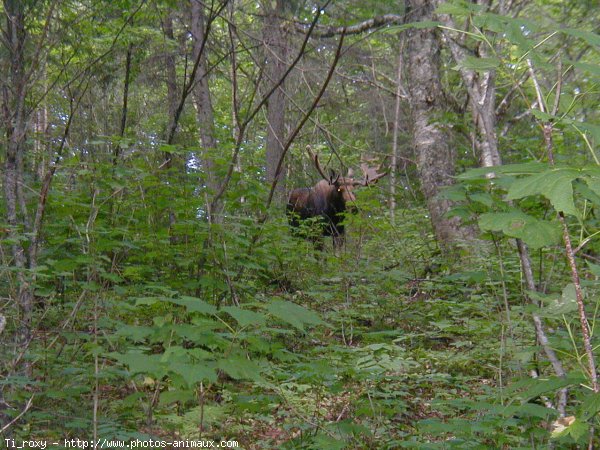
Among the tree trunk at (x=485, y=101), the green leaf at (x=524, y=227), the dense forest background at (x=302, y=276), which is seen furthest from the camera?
the tree trunk at (x=485, y=101)

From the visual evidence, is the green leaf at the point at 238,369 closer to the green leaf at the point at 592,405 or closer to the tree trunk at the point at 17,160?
the green leaf at the point at 592,405

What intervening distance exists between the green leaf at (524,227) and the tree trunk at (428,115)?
229 inches

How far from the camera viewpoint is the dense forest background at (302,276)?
2385mm

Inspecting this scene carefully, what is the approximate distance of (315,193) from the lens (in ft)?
40.3

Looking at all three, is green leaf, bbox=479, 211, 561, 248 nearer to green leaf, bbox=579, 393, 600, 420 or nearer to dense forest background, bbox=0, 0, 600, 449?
dense forest background, bbox=0, 0, 600, 449

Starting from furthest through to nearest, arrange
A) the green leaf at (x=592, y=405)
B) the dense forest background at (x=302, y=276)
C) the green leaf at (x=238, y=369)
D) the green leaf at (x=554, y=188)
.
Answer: the dense forest background at (x=302, y=276), the green leaf at (x=238, y=369), the green leaf at (x=592, y=405), the green leaf at (x=554, y=188)

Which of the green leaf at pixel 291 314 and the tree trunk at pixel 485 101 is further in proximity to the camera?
the tree trunk at pixel 485 101

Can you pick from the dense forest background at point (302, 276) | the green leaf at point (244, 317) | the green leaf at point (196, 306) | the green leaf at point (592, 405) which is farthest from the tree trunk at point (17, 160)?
the green leaf at point (592, 405)

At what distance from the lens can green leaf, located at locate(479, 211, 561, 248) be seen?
2.14 m

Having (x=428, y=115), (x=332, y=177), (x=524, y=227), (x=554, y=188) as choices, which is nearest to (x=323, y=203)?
(x=332, y=177)

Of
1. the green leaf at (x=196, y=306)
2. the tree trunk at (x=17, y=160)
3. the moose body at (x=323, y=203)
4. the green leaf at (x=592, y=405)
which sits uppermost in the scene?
the moose body at (x=323, y=203)

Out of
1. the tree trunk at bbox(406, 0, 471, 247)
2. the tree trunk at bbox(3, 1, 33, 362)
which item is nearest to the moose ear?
the tree trunk at bbox(406, 0, 471, 247)

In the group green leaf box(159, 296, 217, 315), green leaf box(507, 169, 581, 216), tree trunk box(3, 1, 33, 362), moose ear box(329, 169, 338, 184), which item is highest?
moose ear box(329, 169, 338, 184)

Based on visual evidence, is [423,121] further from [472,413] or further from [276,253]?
[472,413]
